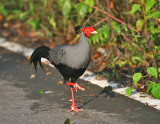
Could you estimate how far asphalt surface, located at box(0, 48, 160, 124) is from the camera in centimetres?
489

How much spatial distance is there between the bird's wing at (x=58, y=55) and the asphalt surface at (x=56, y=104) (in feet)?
2.21

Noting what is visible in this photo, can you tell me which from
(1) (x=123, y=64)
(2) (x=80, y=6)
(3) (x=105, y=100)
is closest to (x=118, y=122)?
(3) (x=105, y=100)

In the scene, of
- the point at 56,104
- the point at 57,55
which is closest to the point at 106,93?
the point at 56,104

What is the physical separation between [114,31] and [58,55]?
72.0 inches

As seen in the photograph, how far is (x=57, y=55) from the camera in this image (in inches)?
214

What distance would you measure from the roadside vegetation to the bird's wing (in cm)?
91

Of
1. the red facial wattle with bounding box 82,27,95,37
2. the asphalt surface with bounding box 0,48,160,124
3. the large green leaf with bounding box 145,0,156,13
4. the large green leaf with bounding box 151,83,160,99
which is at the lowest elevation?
the asphalt surface with bounding box 0,48,160,124

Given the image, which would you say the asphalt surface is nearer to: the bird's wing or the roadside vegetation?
the roadside vegetation

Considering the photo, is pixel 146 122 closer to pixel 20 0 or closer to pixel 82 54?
pixel 82 54

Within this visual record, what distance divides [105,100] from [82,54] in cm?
99

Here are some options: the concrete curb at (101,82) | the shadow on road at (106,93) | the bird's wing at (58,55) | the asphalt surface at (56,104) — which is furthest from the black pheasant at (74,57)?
the concrete curb at (101,82)

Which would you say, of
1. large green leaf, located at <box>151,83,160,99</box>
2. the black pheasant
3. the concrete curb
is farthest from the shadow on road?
large green leaf, located at <box>151,83,160,99</box>

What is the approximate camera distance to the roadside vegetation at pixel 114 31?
618cm

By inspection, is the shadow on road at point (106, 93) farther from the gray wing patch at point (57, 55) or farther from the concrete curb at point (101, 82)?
the gray wing patch at point (57, 55)
